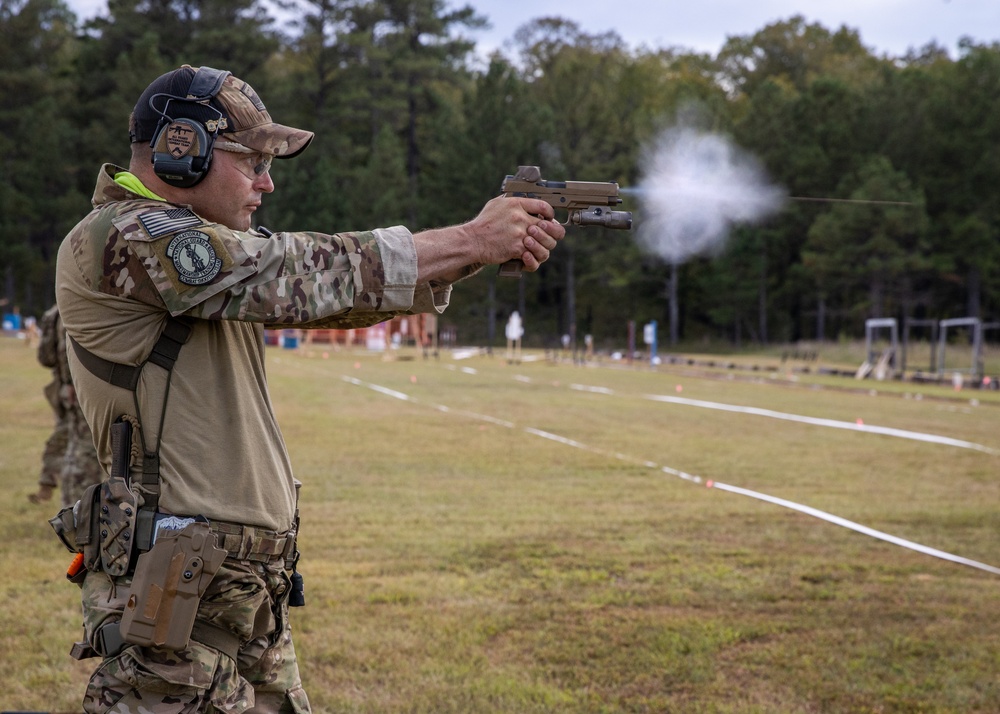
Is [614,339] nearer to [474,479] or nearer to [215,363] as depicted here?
[474,479]

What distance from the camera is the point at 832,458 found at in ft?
42.3

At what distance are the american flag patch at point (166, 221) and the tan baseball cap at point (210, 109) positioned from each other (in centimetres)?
24

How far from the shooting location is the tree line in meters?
52.1

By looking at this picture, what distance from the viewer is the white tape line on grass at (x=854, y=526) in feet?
24.8

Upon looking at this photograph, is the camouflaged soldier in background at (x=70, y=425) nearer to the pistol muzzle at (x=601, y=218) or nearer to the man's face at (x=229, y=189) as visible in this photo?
→ the man's face at (x=229, y=189)

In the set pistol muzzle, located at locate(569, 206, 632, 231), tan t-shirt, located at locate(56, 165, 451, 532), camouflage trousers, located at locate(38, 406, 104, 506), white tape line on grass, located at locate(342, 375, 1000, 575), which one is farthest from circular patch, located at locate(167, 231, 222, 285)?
white tape line on grass, located at locate(342, 375, 1000, 575)

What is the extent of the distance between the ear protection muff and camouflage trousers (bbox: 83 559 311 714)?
3.12ft

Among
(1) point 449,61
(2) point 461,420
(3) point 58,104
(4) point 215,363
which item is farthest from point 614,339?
(4) point 215,363

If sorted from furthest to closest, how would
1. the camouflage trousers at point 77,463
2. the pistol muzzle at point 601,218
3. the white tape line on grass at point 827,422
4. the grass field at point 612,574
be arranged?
the white tape line on grass at point 827,422 → the camouflage trousers at point 77,463 → the grass field at point 612,574 → the pistol muzzle at point 601,218

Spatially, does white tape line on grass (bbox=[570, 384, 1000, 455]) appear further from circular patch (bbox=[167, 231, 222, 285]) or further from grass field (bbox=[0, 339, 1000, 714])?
circular patch (bbox=[167, 231, 222, 285])

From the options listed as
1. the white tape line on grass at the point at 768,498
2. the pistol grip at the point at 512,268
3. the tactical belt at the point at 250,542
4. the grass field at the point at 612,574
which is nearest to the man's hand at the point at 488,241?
the pistol grip at the point at 512,268

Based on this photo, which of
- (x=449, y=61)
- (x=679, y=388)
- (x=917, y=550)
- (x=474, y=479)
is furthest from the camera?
(x=449, y=61)

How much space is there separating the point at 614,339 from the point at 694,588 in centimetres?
5934

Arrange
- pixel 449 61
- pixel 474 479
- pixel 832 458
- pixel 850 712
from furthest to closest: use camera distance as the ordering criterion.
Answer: pixel 449 61 → pixel 832 458 → pixel 474 479 → pixel 850 712
